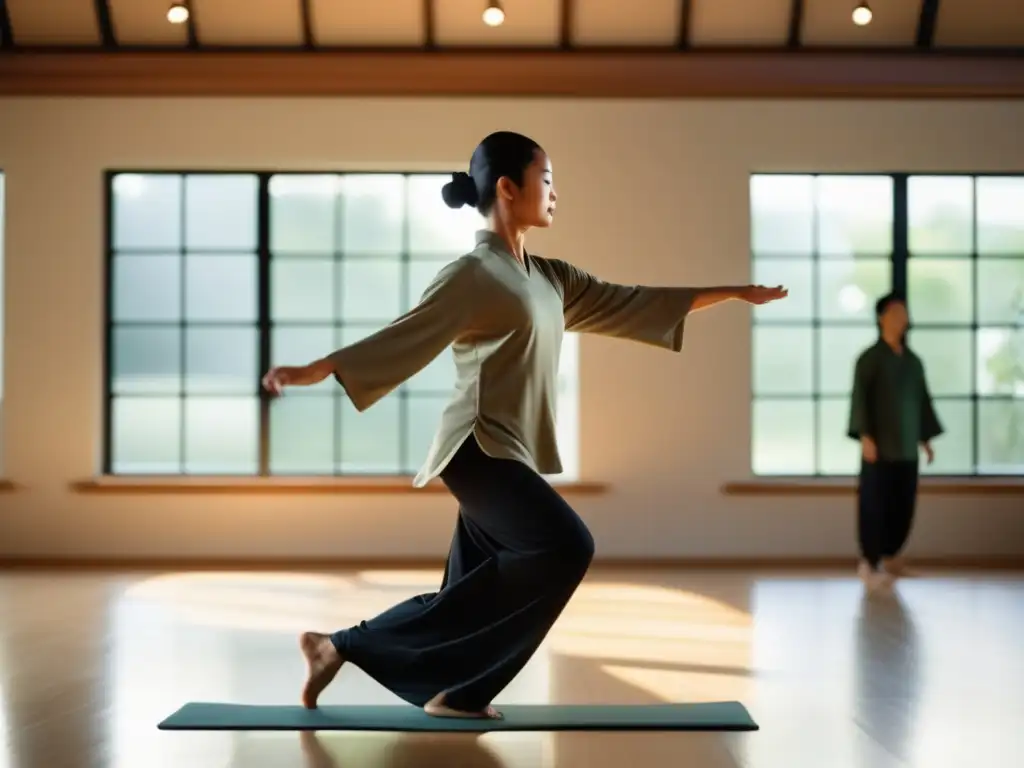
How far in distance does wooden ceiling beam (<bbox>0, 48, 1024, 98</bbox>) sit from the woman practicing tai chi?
373 centimetres

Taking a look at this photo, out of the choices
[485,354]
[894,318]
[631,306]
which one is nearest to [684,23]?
[894,318]

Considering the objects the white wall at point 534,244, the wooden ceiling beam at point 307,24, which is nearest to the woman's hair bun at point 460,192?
the white wall at point 534,244

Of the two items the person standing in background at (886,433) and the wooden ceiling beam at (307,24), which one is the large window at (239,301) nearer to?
the wooden ceiling beam at (307,24)

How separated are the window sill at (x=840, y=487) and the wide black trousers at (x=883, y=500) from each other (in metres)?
0.70

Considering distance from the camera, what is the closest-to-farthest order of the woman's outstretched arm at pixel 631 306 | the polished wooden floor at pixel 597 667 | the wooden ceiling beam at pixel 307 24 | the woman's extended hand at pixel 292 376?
the woman's extended hand at pixel 292 376 → the polished wooden floor at pixel 597 667 → the woman's outstretched arm at pixel 631 306 → the wooden ceiling beam at pixel 307 24

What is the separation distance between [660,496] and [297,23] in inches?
120

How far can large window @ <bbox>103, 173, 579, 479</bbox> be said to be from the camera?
6.97 m

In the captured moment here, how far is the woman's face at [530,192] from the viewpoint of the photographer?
3.15m

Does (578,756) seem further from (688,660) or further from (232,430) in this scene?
(232,430)

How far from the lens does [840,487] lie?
A: 6848mm

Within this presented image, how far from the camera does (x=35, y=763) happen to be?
273 cm

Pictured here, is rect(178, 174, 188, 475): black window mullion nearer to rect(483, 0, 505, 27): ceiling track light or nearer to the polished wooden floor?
the polished wooden floor

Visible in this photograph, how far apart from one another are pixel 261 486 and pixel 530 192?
400 cm

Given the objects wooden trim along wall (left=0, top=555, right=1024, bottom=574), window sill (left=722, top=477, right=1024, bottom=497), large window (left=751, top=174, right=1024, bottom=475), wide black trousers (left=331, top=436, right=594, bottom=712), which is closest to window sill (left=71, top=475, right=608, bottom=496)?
wooden trim along wall (left=0, top=555, right=1024, bottom=574)
